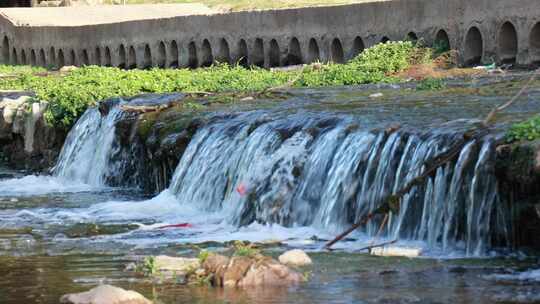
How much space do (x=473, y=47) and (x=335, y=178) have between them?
12509 mm

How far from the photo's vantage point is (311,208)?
48.7ft

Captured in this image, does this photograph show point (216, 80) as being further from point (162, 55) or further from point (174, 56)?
point (162, 55)

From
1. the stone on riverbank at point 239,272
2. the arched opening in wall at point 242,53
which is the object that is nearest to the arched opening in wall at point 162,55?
the arched opening in wall at point 242,53

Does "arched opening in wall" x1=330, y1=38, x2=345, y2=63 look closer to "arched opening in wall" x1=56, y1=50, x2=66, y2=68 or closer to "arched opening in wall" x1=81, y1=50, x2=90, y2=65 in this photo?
"arched opening in wall" x1=81, y1=50, x2=90, y2=65

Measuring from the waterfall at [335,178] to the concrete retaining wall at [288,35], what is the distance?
27.2ft

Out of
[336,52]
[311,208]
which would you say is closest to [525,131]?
[311,208]

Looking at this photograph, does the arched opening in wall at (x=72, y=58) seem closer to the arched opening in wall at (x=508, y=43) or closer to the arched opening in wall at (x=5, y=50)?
the arched opening in wall at (x=5, y=50)

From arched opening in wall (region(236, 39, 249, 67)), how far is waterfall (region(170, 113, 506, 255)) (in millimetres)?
17461

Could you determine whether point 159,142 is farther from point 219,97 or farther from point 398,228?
point 398,228

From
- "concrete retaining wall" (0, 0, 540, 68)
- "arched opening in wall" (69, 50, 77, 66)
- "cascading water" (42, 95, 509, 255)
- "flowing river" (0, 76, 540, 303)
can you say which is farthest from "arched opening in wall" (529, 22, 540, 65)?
"arched opening in wall" (69, 50, 77, 66)

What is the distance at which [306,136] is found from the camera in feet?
52.9

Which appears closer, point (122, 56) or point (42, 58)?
point (122, 56)

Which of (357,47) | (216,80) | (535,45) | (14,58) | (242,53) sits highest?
(535,45)

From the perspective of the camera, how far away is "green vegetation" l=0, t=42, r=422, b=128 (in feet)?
79.4
